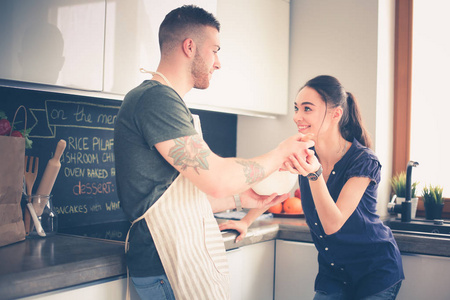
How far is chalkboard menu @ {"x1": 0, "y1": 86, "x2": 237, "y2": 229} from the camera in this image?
1.86 m

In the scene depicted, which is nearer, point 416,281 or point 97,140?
point 416,281

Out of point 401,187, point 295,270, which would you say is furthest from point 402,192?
point 295,270

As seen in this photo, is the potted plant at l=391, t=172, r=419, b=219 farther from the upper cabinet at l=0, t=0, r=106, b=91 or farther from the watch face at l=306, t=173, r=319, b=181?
the upper cabinet at l=0, t=0, r=106, b=91

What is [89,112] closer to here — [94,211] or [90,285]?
[94,211]

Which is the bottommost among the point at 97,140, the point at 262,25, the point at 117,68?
the point at 97,140

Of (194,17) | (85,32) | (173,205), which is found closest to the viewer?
(173,205)

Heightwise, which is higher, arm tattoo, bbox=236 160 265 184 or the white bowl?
arm tattoo, bbox=236 160 265 184

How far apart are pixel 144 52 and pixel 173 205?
0.81 meters

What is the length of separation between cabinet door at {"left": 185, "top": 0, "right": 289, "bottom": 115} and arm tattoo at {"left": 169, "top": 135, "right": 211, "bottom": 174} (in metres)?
0.94

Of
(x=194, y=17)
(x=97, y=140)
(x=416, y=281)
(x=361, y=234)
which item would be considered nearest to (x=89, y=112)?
(x=97, y=140)

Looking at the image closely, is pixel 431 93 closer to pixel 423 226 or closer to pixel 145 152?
pixel 423 226

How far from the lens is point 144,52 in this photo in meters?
1.82

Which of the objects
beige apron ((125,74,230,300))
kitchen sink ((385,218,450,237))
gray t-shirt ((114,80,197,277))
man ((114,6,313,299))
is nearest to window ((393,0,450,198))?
kitchen sink ((385,218,450,237))

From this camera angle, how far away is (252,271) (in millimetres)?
1931
